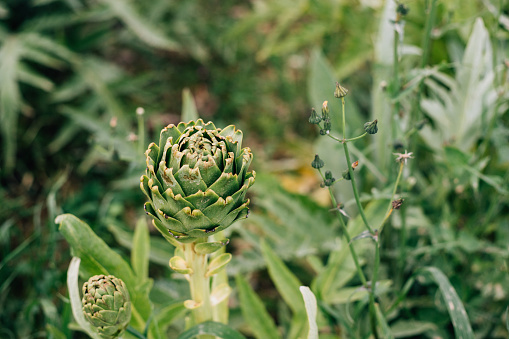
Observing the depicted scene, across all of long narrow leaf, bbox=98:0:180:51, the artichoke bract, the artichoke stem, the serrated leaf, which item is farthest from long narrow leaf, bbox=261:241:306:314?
long narrow leaf, bbox=98:0:180:51

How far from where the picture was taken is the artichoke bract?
0.46m

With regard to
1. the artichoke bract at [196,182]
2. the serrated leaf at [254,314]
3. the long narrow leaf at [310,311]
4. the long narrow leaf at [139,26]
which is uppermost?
the long narrow leaf at [139,26]

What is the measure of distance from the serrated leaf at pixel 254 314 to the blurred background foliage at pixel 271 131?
11 cm

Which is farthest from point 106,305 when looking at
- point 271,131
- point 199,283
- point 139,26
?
point 271,131

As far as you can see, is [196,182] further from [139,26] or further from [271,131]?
[271,131]

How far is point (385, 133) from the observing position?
Result: 3.12 feet

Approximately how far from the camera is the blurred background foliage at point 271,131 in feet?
2.67

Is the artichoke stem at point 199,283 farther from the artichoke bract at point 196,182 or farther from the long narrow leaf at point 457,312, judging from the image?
the long narrow leaf at point 457,312

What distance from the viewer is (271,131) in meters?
1.48

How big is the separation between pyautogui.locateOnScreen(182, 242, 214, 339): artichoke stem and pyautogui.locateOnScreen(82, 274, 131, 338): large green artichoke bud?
3.5 inches

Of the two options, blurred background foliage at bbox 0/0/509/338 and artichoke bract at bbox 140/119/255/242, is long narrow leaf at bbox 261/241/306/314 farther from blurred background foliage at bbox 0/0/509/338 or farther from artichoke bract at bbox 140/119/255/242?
artichoke bract at bbox 140/119/255/242

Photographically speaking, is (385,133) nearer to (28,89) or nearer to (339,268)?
(339,268)

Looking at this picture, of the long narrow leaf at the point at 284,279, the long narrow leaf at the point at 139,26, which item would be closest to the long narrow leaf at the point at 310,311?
the long narrow leaf at the point at 284,279

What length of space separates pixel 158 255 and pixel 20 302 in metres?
0.33
